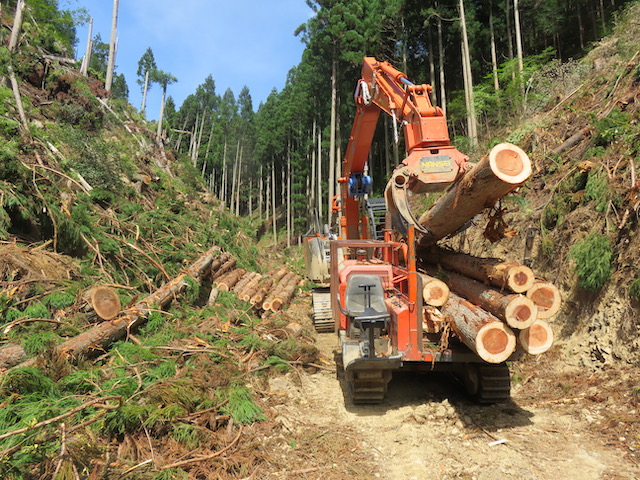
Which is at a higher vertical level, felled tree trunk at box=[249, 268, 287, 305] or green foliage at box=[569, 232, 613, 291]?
green foliage at box=[569, 232, 613, 291]

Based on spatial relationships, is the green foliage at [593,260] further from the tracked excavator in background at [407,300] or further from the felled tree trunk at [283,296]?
the felled tree trunk at [283,296]

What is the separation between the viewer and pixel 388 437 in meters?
4.34

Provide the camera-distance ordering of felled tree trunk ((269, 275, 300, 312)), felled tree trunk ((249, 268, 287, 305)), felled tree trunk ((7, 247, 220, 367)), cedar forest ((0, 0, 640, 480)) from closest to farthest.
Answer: cedar forest ((0, 0, 640, 480)) < felled tree trunk ((7, 247, 220, 367)) < felled tree trunk ((249, 268, 287, 305)) < felled tree trunk ((269, 275, 300, 312))

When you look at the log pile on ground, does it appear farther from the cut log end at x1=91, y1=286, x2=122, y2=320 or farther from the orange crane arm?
the cut log end at x1=91, y1=286, x2=122, y2=320

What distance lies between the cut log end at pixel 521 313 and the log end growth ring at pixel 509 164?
1.20 meters

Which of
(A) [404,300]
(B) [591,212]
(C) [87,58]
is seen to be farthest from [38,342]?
(C) [87,58]

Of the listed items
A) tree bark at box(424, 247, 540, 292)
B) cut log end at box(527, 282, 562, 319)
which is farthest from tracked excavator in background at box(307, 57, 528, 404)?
cut log end at box(527, 282, 562, 319)

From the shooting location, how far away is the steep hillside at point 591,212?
5.11 meters

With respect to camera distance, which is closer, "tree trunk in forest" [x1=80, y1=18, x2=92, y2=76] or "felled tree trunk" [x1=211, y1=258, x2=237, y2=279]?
"felled tree trunk" [x1=211, y1=258, x2=237, y2=279]

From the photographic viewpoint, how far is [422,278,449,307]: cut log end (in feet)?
16.5

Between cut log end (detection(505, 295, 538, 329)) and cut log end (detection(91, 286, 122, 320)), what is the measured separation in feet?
19.2

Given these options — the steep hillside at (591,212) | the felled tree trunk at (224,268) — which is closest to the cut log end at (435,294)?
the steep hillside at (591,212)

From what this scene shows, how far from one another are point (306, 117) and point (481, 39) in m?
16.6

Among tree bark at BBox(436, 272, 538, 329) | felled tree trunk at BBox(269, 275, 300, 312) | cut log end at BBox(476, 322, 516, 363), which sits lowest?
felled tree trunk at BBox(269, 275, 300, 312)
